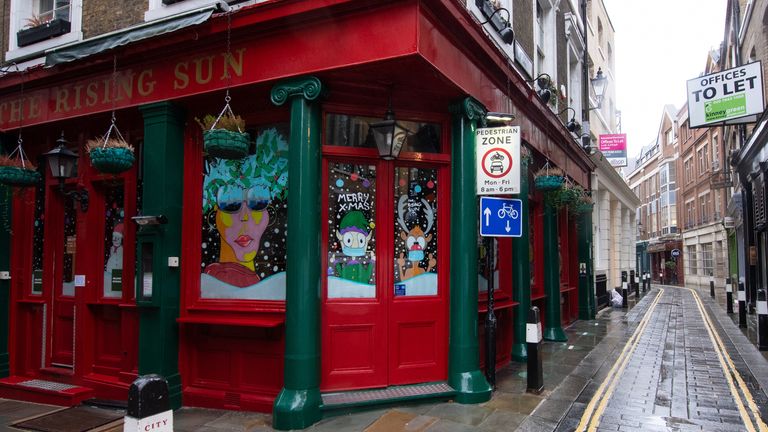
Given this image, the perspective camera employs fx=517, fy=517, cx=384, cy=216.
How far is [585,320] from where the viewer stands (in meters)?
14.1

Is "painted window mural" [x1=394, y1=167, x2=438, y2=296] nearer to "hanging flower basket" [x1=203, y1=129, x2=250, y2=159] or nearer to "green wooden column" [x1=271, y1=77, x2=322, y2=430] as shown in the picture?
"green wooden column" [x1=271, y1=77, x2=322, y2=430]

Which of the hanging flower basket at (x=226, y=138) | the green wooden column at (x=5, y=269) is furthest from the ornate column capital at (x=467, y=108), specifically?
the green wooden column at (x=5, y=269)

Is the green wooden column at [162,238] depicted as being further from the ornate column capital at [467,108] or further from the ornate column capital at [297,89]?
the ornate column capital at [467,108]

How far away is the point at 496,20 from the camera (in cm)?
815

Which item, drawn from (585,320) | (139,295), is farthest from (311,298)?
(585,320)

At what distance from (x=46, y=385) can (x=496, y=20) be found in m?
8.52

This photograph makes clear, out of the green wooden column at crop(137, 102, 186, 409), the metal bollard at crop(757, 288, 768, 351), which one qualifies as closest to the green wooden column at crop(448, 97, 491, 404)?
the green wooden column at crop(137, 102, 186, 409)

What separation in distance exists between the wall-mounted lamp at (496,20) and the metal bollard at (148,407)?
6.53 metres

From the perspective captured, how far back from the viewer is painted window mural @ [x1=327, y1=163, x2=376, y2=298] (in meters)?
6.11

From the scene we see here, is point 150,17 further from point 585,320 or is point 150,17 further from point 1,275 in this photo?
point 585,320

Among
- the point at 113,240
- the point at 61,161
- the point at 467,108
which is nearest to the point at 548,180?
the point at 467,108

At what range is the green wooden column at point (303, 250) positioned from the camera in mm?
5496

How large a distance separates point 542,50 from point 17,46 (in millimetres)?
10213

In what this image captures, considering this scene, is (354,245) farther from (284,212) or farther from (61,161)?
(61,161)
